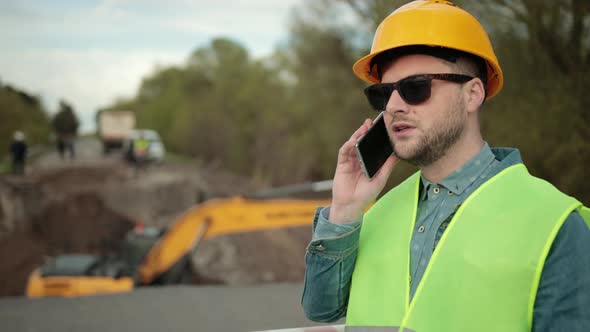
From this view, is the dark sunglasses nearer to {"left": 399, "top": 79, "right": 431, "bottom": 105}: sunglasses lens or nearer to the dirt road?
Result: {"left": 399, "top": 79, "right": 431, "bottom": 105}: sunglasses lens

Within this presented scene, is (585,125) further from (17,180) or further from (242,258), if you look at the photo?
(17,180)

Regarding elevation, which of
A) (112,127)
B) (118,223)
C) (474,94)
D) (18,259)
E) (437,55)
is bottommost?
(18,259)

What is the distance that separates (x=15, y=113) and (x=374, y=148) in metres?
21.9

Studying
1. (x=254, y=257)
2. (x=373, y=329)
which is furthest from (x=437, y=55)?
(x=254, y=257)

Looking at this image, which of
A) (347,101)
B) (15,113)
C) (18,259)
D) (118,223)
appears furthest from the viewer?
(118,223)

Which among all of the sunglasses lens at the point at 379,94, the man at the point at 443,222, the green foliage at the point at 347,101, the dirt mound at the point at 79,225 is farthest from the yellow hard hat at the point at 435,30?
the dirt mound at the point at 79,225

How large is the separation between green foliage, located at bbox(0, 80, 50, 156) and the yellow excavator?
481 inches

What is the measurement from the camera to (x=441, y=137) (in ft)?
5.67

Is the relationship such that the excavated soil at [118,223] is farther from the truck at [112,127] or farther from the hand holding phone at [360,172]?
the hand holding phone at [360,172]

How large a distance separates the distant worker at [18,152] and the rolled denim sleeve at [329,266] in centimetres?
2247

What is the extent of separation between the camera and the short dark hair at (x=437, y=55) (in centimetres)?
174

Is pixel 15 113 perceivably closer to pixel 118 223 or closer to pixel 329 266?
pixel 118 223

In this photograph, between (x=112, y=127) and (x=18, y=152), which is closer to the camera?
(x=18, y=152)

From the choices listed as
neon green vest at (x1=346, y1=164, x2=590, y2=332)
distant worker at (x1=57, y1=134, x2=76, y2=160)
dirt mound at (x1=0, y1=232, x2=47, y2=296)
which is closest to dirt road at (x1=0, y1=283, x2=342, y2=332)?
neon green vest at (x1=346, y1=164, x2=590, y2=332)
